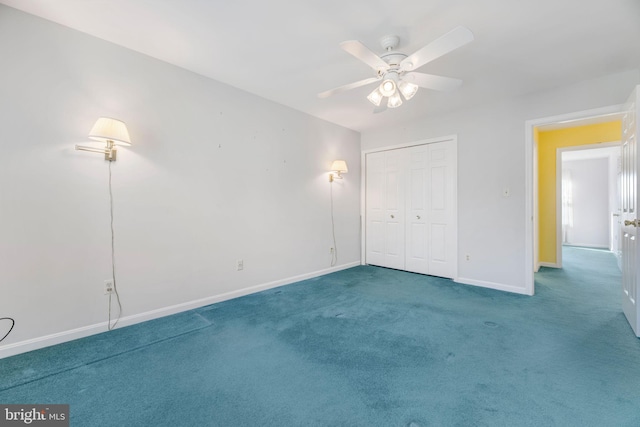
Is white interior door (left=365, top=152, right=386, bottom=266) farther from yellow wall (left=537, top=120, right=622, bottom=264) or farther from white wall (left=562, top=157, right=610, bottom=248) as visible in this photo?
white wall (left=562, top=157, right=610, bottom=248)

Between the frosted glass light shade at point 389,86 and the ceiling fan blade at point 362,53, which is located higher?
the ceiling fan blade at point 362,53

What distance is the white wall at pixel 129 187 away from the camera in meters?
2.09

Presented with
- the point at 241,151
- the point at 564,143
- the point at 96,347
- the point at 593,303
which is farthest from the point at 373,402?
the point at 564,143

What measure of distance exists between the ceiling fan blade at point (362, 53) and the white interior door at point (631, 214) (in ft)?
7.60

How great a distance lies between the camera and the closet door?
4730 millimetres

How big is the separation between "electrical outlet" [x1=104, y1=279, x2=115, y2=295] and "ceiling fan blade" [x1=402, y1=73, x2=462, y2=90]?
321 centimetres

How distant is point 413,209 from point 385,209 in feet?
1.75

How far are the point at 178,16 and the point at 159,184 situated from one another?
1.51 meters

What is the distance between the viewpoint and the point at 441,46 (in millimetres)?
1801

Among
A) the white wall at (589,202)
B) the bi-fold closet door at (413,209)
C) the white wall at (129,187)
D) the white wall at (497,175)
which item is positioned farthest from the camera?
the white wall at (589,202)

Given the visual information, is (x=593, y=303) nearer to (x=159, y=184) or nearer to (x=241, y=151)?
(x=241, y=151)

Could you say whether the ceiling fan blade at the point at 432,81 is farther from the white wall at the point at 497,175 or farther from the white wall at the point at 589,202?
the white wall at the point at 589,202

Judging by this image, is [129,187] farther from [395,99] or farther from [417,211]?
[417,211]

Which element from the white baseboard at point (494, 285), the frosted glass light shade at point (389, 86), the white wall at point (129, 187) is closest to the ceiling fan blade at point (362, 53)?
the frosted glass light shade at point (389, 86)
